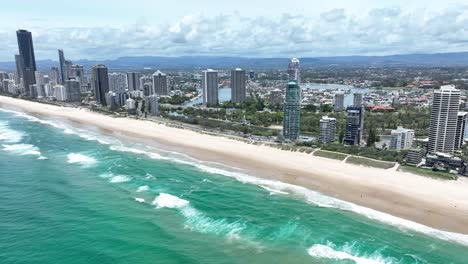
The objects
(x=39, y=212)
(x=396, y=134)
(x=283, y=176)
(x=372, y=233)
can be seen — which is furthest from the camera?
(x=396, y=134)

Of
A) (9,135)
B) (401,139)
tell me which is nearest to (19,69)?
(9,135)

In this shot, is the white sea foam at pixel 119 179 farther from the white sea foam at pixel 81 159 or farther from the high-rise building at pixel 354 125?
the high-rise building at pixel 354 125

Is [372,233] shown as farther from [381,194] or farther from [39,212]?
[39,212]

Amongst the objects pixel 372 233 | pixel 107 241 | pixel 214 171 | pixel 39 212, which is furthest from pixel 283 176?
pixel 39 212

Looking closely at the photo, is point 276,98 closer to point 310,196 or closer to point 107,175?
point 107,175

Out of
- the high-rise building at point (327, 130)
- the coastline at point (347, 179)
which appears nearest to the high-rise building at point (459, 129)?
the coastline at point (347, 179)

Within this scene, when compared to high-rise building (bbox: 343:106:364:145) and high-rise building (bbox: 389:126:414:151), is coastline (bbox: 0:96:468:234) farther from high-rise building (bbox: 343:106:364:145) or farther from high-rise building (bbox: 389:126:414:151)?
high-rise building (bbox: 389:126:414:151)
